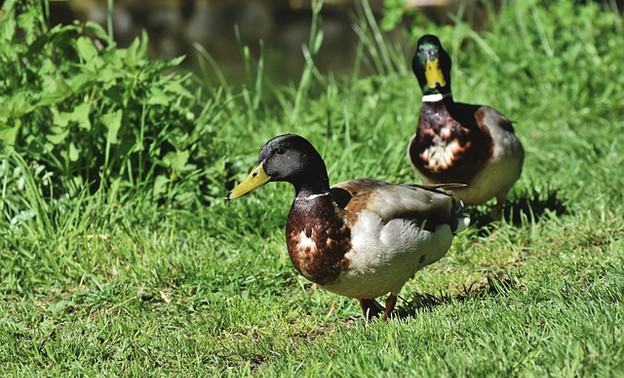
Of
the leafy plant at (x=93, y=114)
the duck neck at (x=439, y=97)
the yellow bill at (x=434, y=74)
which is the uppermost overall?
the yellow bill at (x=434, y=74)

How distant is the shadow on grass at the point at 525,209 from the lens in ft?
15.8

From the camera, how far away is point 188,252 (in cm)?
441

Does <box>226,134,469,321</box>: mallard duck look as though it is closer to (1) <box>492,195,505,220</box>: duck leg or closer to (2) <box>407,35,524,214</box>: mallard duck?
(2) <box>407,35,524,214</box>: mallard duck

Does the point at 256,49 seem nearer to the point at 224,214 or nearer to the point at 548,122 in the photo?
the point at 548,122

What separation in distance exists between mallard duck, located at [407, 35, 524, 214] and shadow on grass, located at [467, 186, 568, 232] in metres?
0.28

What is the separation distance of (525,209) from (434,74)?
1.03 m

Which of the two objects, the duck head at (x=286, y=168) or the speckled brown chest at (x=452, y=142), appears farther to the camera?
the speckled brown chest at (x=452, y=142)

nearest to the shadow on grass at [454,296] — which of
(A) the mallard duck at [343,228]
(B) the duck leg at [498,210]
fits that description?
(A) the mallard duck at [343,228]

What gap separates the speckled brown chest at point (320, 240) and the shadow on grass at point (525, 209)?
1495 mm

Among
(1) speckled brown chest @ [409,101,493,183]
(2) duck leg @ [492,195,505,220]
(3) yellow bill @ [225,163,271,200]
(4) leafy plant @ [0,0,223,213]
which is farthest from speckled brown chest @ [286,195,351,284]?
(2) duck leg @ [492,195,505,220]

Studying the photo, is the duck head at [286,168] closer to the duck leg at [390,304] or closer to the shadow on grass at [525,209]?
the duck leg at [390,304]

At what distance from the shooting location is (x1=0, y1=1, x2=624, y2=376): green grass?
2.96 metres

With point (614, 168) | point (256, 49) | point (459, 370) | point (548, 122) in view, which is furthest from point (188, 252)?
point (256, 49)

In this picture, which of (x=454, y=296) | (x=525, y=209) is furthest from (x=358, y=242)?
(x=525, y=209)
